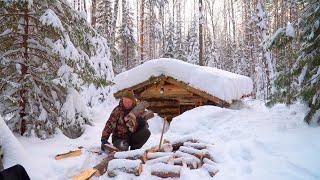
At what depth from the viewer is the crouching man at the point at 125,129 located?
26.6 ft

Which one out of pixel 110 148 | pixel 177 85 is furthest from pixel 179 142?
pixel 177 85

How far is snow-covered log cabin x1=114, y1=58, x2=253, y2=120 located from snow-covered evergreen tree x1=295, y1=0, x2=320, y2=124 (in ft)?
14.4

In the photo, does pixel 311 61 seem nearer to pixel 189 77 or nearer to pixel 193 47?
pixel 189 77

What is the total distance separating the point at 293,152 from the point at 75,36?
224 inches

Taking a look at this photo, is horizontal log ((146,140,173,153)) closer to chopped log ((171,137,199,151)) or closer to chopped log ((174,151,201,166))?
chopped log ((171,137,199,151))

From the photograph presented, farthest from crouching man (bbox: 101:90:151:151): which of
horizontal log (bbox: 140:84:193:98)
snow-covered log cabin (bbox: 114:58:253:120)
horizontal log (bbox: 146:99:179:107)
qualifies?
horizontal log (bbox: 146:99:179:107)

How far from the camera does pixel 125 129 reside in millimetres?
8211

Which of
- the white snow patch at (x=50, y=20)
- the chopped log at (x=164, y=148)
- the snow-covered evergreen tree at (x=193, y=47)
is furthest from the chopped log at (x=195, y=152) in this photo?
the snow-covered evergreen tree at (x=193, y=47)

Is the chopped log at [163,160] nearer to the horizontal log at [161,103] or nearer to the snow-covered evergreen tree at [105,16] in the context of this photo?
the horizontal log at [161,103]

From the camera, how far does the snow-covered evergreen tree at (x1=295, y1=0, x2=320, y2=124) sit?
26.8ft

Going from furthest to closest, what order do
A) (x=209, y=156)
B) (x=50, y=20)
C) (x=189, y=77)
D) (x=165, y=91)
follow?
(x=165, y=91) < (x=189, y=77) < (x=50, y=20) < (x=209, y=156)

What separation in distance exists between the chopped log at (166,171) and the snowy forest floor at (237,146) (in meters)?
0.11

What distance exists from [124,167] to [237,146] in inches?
91.5

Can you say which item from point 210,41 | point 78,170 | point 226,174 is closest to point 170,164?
point 226,174
